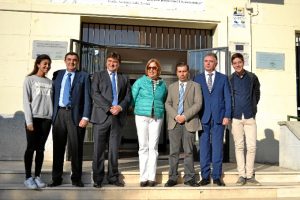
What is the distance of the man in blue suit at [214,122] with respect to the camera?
195 inches

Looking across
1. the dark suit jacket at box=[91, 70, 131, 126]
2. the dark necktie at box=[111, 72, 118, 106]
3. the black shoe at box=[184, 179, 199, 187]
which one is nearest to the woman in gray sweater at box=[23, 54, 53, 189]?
the dark suit jacket at box=[91, 70, 131, 126]

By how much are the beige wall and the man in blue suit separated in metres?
2.45

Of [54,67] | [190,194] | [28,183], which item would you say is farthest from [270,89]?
[28,183]

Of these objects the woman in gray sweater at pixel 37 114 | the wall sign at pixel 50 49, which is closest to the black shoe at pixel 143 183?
the woman in gray sweater at pixel 37 114

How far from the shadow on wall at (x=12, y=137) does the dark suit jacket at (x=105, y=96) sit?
2.75 m

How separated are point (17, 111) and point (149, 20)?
11.1 feet

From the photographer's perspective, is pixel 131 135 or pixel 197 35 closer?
pixel 197 35

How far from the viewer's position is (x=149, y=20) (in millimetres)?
7398

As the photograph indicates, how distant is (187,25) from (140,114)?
11.7 ft

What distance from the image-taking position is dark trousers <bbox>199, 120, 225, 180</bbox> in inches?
195

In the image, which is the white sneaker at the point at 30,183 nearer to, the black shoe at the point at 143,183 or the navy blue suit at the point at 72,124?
the navy blue suit at the point at 72,124

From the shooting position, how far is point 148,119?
4.82m

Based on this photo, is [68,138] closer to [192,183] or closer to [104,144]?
[104,144]

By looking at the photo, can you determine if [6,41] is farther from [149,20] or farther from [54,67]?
[149,20]
